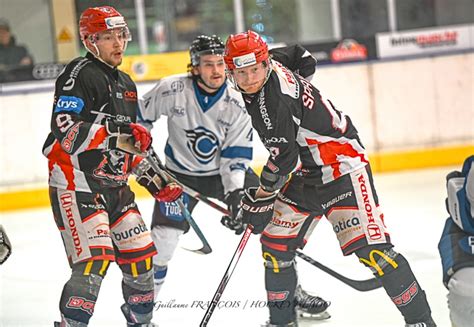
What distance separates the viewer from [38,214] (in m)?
6.26

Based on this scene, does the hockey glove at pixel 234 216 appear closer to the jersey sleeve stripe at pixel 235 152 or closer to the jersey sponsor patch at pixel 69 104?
the jersey sleeve stripe at pixel 235 152

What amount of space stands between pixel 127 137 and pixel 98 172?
0.77 feet

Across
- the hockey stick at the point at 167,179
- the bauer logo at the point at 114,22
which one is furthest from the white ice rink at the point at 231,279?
the bauer logo at the point at 114,22

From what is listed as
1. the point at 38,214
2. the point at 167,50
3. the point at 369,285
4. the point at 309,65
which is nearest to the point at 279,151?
the point at 309,65

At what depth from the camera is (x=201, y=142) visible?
385 cm

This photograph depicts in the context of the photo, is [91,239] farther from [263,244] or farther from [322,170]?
[322,170]

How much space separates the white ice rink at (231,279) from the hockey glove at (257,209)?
1.85ft

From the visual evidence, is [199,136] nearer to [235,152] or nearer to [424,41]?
[235,152]

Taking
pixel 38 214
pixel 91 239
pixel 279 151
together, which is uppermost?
pixel 279 151

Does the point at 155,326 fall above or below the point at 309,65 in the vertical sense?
below

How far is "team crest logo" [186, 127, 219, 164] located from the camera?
385cm

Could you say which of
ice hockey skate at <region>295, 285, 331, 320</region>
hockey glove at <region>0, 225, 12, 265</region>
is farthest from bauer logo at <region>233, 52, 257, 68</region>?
ice hockey skate at <region>295, 285, 331, 320</region>

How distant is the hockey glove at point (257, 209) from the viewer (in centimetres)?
307

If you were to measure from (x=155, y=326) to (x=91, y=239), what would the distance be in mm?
576
